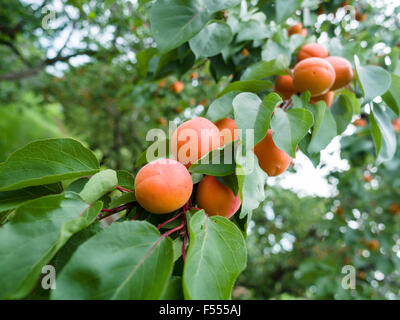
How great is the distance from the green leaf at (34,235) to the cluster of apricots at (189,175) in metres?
0.10

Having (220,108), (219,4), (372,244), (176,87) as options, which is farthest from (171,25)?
(372,244)

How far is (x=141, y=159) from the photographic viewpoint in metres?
0.74

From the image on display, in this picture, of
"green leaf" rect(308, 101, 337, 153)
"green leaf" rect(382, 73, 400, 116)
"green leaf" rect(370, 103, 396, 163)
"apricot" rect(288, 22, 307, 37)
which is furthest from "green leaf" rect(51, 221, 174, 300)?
"apricot" rect(288, 22, 307, 37)

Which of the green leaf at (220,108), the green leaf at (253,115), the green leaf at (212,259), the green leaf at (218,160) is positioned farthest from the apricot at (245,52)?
the green leaf at (212,259)

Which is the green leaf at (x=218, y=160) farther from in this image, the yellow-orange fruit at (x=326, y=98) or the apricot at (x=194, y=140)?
the yellow-orange fruit at (x=326, y=98)

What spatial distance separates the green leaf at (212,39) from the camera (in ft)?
2.75

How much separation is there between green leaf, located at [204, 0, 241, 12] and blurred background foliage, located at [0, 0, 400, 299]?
0.17 metres

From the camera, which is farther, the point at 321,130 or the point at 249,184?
the point at 321,130

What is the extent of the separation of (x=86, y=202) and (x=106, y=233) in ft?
0.34

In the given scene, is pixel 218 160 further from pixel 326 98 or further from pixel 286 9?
pixel 286 9

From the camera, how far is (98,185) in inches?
21.6

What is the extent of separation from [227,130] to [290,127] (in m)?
0.15

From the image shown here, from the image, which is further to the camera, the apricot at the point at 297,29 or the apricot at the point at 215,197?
the apricot at the point at 297,29
